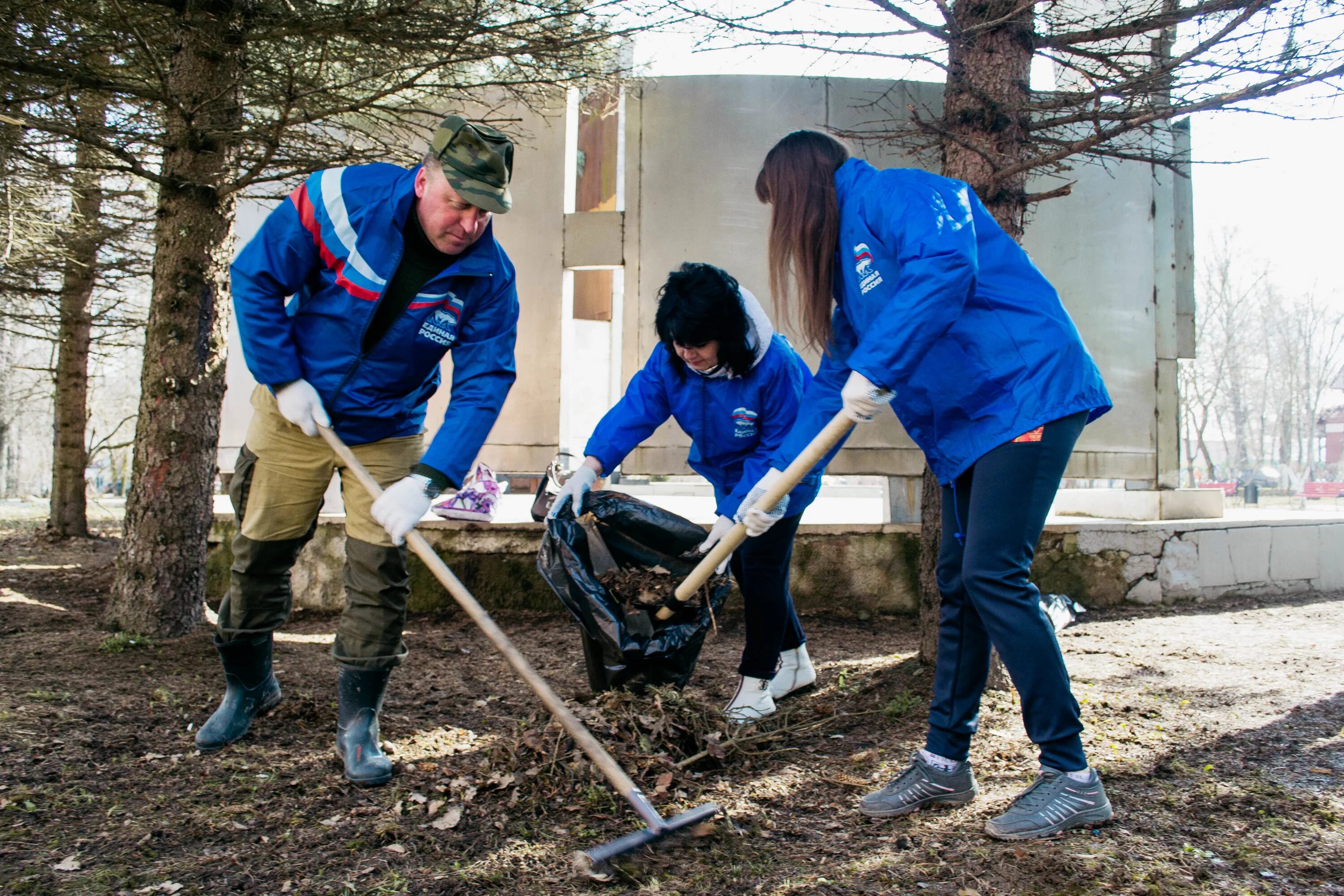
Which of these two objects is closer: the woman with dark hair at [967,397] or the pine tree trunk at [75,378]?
the woman with dark hair at [967,397]

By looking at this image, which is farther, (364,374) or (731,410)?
(731,410)

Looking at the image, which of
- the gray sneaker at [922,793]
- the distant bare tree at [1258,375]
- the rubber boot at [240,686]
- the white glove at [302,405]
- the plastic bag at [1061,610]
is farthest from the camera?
the distant bare tree at [1258,375]

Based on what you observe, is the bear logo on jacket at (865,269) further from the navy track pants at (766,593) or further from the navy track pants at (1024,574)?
the navy track pants at (766,593)

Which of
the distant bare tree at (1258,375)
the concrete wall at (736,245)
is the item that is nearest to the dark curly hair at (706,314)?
the concrete wall at (736,245)

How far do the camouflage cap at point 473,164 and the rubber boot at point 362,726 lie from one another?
1.33 metres

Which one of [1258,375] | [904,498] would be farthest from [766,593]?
[1258,375]

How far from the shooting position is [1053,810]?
6.25ft

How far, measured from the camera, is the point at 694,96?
5.63 m

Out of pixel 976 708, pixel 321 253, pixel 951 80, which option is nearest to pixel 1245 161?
pixel 951 80

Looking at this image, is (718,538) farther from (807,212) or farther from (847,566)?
(847,566)

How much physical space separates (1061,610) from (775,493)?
294 centimetres

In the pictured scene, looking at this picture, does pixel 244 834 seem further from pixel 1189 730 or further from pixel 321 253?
pixel 1189 730

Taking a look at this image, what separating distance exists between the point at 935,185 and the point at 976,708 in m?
1.27

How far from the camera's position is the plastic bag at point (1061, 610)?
176 inches
